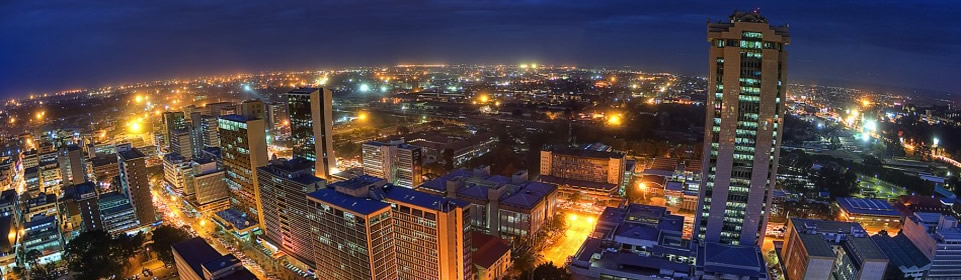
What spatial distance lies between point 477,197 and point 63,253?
3063 cm

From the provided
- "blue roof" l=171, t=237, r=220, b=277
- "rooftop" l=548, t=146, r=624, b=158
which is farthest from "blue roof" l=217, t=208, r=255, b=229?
"rooftop" l=548, t=146, r=624, b=158

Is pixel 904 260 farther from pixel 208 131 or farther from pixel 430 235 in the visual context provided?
pixel 208 131

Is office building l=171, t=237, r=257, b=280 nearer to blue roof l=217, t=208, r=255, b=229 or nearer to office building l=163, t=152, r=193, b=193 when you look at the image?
blue roof l=217, t=208, r=255, b=229

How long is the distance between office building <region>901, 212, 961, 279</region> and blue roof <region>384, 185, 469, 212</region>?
86.3 feet

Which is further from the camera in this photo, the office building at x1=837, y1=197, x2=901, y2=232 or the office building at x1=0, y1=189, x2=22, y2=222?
the office building at x1=837, y1=197, x2=901, y2=232

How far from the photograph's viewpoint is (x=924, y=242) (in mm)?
26516

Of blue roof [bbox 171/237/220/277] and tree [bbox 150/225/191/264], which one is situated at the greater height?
blue roof [bbox 171/237/220/277]

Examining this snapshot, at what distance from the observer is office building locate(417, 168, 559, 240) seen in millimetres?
35094

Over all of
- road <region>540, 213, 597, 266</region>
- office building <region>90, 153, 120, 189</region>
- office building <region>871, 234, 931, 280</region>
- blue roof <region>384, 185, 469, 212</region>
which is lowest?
road <region>540, 213, 597, 266</region>

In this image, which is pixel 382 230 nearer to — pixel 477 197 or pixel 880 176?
pixel 477 197

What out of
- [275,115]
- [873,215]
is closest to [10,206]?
[275,115]

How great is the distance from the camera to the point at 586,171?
48812 millimetres

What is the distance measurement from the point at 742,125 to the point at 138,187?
46715mm

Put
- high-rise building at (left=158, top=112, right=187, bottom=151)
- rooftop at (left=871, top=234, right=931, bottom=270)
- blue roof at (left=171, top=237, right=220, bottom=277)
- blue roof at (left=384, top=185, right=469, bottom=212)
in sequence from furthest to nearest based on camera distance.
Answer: high-rise building at (left=158, top=112, right=187, bottom=151) < rooftop at (left=871, top=234, right=931, bottom=270) < blue roof at (left=171, top=237, right=220, bottom=277) < blue roof at (left=384, top=185, right=469, bottom=212)
